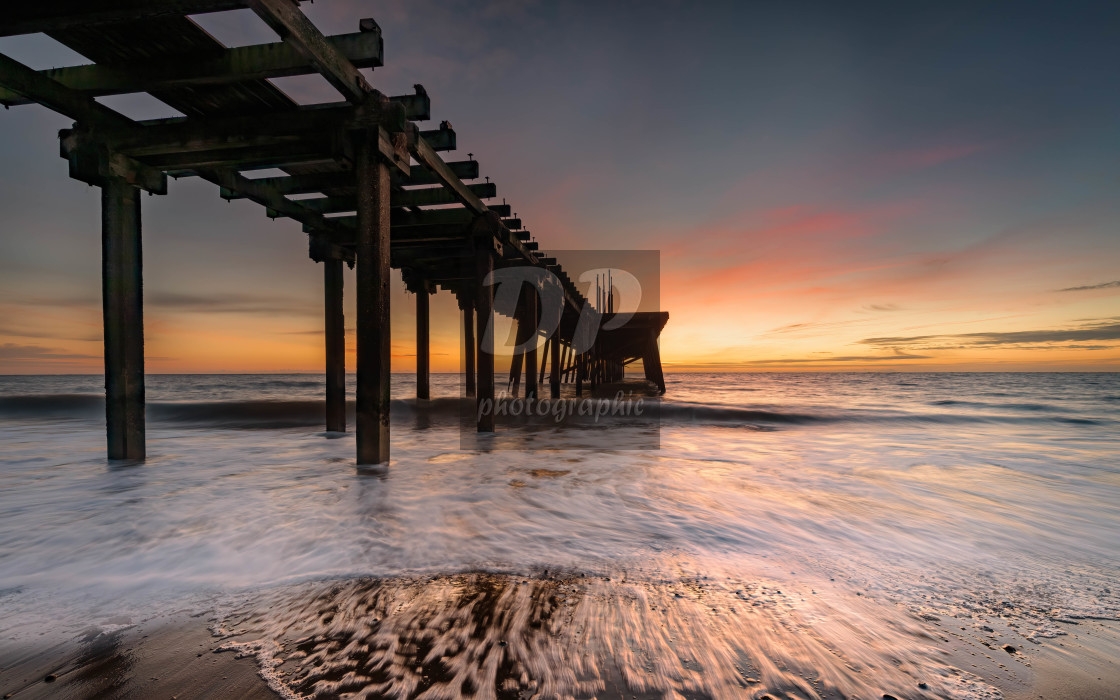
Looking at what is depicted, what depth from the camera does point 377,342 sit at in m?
4.64

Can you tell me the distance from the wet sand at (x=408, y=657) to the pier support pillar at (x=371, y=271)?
2695mm

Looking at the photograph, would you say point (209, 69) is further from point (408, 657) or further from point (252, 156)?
point (408, 657)

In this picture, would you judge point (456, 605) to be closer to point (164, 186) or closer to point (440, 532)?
point (440, 532)

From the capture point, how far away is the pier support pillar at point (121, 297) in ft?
15.8

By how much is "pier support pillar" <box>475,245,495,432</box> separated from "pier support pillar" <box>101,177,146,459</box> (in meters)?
4.18

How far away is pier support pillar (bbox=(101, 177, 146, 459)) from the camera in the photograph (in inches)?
189

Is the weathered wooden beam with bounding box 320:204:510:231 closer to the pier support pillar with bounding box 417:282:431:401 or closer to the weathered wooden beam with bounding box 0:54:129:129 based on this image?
the weathered wooden beam with bounding box 0:54:129:129

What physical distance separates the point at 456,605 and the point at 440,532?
1.17 metres

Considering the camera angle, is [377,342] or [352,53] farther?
[377,342]

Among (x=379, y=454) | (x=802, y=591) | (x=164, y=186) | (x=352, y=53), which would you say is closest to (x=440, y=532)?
(x=379, y=454)

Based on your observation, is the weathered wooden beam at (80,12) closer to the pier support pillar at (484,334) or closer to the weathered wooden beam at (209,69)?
the weathered wooden beam at (209,69)

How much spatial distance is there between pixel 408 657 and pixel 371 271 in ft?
12.1

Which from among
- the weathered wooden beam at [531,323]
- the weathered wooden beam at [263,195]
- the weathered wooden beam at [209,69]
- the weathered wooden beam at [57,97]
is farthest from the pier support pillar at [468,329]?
the weathered wooden beam at [209,69]

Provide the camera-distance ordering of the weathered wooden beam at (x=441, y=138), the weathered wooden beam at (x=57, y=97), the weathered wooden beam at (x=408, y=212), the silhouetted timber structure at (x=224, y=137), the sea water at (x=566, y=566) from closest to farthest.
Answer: the sea water at (x=566, y=566) < the silhouetted timber structure at (x=224, y=137) < the weathered wooden beam at (x=57, y=97) < the weathered wooden beam at (x=441, y=138) < the weathered wooden beam at (x=408, y=212)
